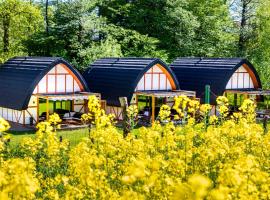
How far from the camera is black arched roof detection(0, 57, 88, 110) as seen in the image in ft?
103

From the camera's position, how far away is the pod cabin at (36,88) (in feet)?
103

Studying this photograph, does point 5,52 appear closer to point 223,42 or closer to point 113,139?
point 223,42

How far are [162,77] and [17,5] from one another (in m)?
21.7

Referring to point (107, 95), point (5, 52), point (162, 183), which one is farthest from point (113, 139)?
point (5, 52)

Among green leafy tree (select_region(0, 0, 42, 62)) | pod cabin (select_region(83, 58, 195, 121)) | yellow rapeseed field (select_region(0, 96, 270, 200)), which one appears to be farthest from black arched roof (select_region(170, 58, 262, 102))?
yellow rapeseed field (select_region(0, 96, 270, 200))

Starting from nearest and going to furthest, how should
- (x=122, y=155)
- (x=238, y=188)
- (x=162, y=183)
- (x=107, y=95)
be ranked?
1. (x=238, y=188)
2. (x=162, y=183)
3. (x=122, y=155)
4. (x=107, y=95)

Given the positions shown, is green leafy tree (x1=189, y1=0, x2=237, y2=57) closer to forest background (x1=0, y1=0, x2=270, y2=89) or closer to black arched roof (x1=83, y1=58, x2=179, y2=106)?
forest background (x1=0, y1=0, x2=270, y2=89)

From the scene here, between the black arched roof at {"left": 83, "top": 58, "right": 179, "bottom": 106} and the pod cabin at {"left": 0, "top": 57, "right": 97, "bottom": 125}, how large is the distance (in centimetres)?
176

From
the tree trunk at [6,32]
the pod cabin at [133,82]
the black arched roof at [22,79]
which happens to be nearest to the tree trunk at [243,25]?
the pod cabin at [133,82]

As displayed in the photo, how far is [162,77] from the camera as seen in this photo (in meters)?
35.9

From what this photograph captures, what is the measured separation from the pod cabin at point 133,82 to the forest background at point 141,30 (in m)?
7.66

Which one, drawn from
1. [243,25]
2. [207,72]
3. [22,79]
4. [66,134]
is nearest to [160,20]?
[243,25]

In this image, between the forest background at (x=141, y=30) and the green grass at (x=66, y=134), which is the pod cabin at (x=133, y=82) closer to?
the green grass at (x=66, y=134)

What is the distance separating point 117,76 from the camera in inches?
1383
